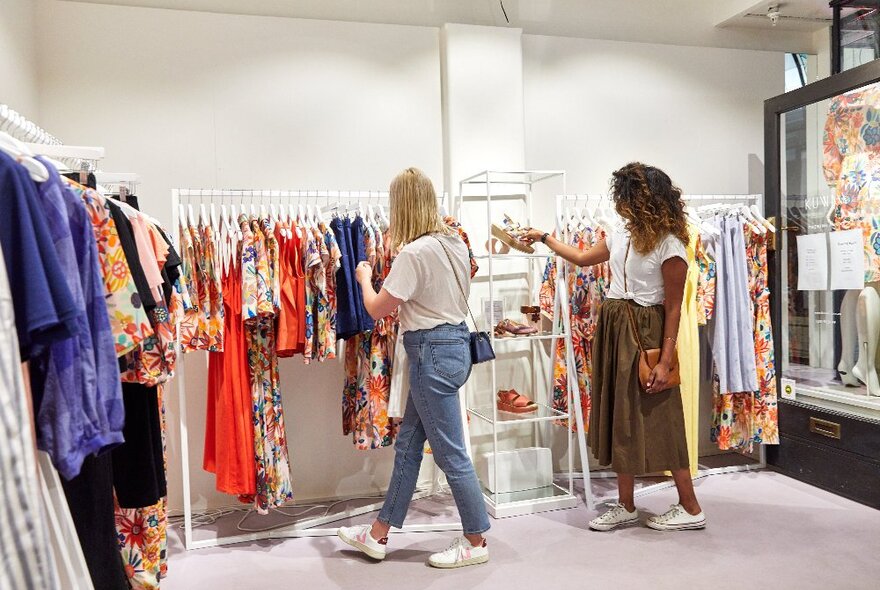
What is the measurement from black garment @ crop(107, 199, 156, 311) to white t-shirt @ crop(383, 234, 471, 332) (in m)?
1.09

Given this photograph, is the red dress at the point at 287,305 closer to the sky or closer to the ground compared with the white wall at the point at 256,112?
closer to the ground

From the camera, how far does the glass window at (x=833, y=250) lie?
3.65 m

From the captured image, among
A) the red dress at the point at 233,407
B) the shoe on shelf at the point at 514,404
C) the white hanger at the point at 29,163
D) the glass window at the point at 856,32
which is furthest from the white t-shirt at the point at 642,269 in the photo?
the white hanger at the point at 29,163

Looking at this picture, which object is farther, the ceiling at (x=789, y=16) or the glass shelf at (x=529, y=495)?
the ceiling at (x=789, y=16)

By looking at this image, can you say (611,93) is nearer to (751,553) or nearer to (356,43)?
(356,43)

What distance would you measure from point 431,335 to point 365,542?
95cm

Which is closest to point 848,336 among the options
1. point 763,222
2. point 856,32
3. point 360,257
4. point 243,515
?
point 763,222

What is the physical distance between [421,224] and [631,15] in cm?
263

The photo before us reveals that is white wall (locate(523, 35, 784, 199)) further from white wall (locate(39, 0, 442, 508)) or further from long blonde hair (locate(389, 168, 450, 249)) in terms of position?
long blonde hair (locate(389, 168, 450, 249))

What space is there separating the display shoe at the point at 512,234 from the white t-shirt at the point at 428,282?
885mm

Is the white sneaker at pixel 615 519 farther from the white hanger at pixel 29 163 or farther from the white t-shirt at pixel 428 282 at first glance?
the white hanger at pixel 29 163

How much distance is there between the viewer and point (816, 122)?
392 cm

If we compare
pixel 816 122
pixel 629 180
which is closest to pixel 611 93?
pixel 816 122

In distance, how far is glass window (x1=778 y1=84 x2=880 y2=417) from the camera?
3.65 m
